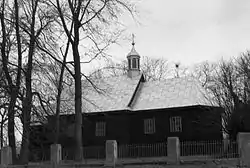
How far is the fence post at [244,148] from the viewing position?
1694 cm

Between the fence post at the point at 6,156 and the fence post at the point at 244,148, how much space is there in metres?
12.8

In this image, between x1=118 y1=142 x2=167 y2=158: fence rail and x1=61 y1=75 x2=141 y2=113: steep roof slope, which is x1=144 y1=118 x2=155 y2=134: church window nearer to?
x1=61 y1=75 x2=141 y2=113: steep roof slope

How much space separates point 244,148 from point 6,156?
13088 mm

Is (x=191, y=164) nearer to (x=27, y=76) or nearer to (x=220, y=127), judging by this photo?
(x=27, y=76)

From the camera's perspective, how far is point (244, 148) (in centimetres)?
1705

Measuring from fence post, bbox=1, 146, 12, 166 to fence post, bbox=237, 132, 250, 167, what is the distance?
1283 centimetres

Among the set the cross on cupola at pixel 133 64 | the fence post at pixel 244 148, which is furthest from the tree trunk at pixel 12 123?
the cross on cupola at pixel 133 64

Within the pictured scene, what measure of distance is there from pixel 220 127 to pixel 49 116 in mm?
12271

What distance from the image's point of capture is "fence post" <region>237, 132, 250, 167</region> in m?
16.9

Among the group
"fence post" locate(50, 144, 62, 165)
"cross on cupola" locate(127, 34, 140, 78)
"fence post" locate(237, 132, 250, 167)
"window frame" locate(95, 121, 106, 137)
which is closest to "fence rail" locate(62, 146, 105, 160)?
"fence post" locate(50, 144, 62, 165)

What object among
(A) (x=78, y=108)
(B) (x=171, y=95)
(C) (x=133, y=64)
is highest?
(C) (x=133, y=64)

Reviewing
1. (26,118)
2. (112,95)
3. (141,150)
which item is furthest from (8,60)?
(112,95)

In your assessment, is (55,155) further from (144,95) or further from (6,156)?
(144,95)

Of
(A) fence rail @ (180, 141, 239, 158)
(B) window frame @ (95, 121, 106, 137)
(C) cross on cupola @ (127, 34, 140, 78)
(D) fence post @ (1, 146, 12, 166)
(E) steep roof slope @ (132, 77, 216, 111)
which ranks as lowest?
(D) fence post @ (1, 146, 12, 166)
